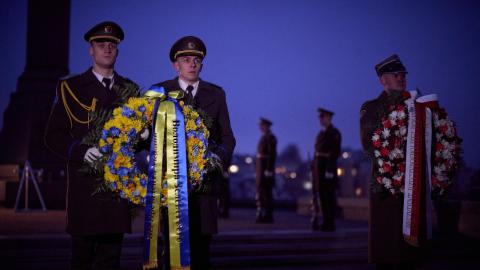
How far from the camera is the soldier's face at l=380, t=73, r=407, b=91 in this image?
5.20 metres

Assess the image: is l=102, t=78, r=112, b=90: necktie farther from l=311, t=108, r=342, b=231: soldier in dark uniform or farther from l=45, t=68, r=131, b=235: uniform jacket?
l=311, t=108, r=342, b=231: soldier in dark uniform

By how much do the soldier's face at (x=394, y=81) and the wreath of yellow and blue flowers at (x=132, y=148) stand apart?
2032 millimetres

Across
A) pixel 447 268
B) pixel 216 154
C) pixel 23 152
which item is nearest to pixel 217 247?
pixel 447 268

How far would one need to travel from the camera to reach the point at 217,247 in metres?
8.22

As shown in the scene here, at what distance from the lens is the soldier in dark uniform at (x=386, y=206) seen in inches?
194

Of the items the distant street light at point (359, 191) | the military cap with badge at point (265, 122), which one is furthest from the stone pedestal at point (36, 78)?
the distant street light at point (359, 191)

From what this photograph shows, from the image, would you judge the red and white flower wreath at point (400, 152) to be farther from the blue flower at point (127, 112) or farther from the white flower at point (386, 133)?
the blue flower at point (127, 112)

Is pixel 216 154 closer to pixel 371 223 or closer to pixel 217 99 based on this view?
pixel 217 99

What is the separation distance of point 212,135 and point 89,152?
1015mm

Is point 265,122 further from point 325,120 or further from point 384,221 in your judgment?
point 384,221

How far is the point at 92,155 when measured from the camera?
3826 mm

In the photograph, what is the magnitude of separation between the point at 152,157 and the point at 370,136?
2141 mm

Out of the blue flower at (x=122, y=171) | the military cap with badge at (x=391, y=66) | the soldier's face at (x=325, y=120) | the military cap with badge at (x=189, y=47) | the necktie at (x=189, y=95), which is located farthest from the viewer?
the soldier's face at (x=325, y=120)

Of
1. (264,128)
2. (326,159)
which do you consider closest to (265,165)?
(264,128)
